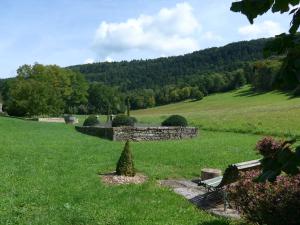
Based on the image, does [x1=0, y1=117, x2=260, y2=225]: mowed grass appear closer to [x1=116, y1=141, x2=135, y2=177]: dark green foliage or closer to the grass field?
the grass field

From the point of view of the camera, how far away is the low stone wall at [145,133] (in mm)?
33094

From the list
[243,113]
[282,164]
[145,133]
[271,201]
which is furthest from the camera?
[243,113]

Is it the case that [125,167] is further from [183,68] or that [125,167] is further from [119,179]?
[183,68]

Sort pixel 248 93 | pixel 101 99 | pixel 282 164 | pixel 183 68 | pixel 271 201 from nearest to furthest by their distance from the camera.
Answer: pixel 282 164
pixel 271 201
pixel 248 93
pixel 101 99
pixel 183 68

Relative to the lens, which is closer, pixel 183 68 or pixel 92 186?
pixel 92 186

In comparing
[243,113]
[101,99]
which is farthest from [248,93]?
[243,113]

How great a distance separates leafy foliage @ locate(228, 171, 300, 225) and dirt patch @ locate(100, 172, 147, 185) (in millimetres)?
5829

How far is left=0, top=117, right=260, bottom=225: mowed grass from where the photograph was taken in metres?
10.4

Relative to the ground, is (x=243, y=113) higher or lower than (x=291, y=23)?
lower

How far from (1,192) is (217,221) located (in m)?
5.77

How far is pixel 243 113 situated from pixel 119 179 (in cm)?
5306

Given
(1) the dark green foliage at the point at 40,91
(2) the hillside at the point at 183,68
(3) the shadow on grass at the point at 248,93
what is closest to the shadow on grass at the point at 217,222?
(1) the dark green foliage at the point at 40,91

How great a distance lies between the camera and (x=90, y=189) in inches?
531

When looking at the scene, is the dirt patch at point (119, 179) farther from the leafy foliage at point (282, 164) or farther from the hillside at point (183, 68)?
the hillside at point (183, 68)
